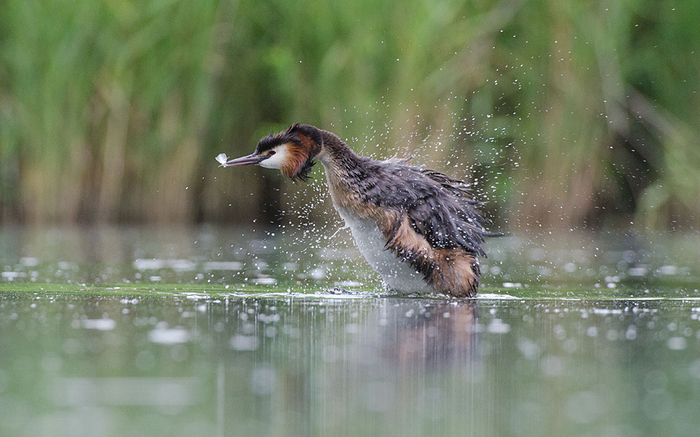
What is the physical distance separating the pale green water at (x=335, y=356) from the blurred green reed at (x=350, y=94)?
388 cm

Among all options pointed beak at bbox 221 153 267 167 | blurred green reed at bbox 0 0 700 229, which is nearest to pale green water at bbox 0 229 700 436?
pointed beak at bbox 221 153 267 167

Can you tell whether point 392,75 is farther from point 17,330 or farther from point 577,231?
point 17,330

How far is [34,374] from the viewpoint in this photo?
11.9 feet

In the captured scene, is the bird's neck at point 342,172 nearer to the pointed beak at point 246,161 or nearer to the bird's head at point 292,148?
the bird's head at point 292,148

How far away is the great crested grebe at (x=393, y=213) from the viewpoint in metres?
6.53

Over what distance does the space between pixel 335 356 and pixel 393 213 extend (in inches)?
101

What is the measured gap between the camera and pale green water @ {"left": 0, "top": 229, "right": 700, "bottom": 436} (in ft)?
10.1

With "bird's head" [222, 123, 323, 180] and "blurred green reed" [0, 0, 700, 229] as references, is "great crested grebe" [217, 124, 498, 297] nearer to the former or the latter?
"bird's head" [222, 123, 323, 180]

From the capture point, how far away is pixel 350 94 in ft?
37.1

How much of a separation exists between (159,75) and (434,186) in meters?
5.51

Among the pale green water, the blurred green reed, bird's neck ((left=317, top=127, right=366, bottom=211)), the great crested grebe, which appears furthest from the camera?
the blurred green reed

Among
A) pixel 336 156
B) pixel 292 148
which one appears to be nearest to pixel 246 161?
pixel 292 148

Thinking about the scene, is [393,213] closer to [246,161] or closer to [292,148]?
[292,148]

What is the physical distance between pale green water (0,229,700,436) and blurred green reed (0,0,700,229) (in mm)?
3883
